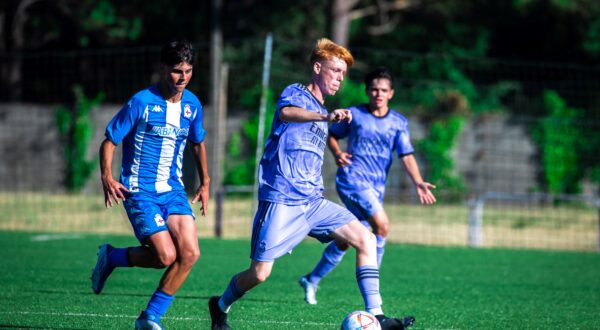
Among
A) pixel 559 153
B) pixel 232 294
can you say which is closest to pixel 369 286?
pixel 232 294

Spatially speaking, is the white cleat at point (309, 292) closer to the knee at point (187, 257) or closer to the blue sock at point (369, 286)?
the blue sock at point (369, 286)

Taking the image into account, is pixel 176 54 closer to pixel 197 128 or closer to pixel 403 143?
pixel 197 128

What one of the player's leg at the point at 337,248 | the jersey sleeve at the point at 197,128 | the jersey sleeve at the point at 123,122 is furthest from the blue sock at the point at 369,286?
the player's leg at the point at 337,248

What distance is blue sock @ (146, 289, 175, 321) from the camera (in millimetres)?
6281

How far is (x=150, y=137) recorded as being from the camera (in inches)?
258

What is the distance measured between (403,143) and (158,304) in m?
3.83

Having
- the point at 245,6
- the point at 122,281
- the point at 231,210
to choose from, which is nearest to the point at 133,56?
the point at 245,6

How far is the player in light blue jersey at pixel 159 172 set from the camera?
21.0ft

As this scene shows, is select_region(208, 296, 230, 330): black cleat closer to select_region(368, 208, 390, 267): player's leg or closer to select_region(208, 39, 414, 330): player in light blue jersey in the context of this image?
select_region(208, 39, 414, 330): player in light blue jersey

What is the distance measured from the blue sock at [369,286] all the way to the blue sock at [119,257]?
1718mm

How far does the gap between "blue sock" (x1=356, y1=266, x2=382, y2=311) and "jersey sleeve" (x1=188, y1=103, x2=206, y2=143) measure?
159 centimetres

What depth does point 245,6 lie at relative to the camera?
106 feet

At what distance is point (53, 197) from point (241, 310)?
13675 millimetres

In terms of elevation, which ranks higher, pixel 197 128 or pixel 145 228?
pixel 197 128
